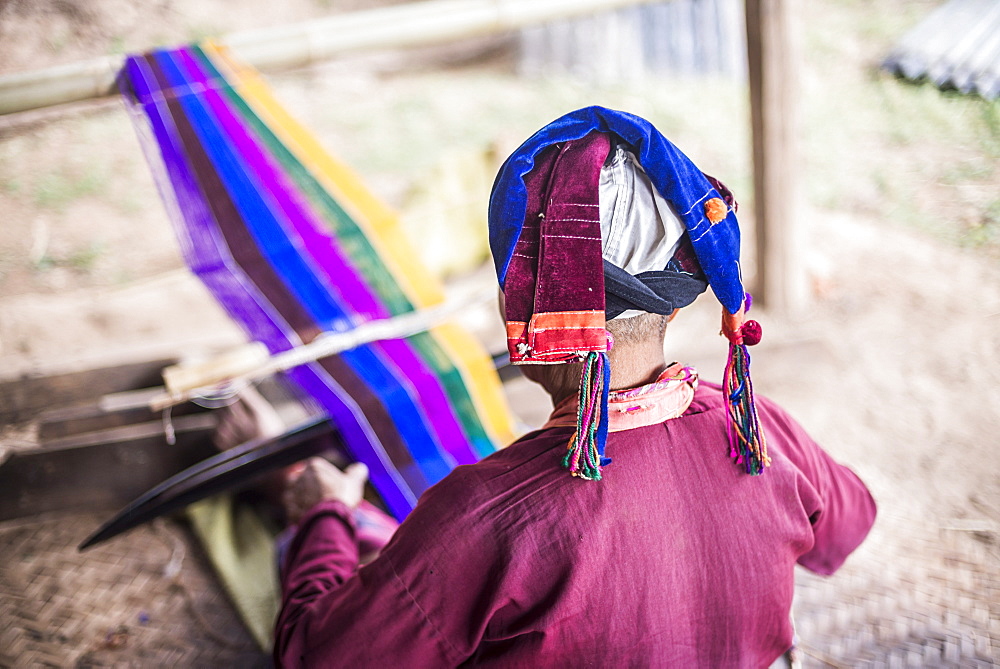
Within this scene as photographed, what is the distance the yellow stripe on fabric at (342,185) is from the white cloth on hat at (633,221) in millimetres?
1481

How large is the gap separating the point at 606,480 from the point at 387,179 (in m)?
4.47

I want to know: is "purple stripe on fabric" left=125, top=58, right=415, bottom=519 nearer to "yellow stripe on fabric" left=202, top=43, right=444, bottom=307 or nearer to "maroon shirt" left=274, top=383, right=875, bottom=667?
"yellow stripe on fabric" left=202, top=43, right=444, bottom=307

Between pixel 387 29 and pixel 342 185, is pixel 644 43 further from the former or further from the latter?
pixel 342 185

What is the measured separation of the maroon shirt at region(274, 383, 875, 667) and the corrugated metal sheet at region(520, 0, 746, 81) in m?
5.58

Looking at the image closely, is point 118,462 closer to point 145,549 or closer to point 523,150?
point 145,549

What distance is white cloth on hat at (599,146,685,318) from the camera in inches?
40.1

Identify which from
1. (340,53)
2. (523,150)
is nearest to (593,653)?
(523,150)

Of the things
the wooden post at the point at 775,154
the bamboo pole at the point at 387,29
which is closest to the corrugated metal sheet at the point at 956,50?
the wooden post at the point at 775,154

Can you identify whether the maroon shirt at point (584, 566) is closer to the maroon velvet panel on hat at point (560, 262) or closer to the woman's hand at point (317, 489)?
the maroon velvet panel on hat at point (560, 262)

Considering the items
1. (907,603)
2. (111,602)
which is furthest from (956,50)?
(111,602)

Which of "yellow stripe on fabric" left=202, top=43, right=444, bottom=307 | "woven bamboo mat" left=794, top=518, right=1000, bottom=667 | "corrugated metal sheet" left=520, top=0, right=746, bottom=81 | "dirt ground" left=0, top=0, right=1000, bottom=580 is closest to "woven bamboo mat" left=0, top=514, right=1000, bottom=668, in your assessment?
"woven bamboo mat" left=794, top=518, right=1000, bottom=667

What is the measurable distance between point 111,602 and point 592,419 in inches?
70.9

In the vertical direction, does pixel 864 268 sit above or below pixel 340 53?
below

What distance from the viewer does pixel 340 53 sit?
261 cm
